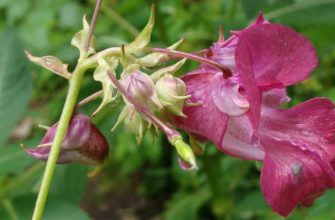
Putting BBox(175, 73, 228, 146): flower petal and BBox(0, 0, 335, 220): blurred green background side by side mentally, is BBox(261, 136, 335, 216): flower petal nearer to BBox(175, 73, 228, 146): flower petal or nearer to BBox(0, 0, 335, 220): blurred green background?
BBox(175, 73, 228, 146): flower petal

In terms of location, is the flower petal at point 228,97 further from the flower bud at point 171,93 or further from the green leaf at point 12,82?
the green leaf at point 12,82

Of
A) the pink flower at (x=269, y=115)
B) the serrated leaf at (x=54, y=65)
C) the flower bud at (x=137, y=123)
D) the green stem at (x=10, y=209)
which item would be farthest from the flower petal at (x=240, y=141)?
the green stem at (x=10, y=209)

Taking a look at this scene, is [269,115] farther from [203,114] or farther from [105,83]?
[105,83]

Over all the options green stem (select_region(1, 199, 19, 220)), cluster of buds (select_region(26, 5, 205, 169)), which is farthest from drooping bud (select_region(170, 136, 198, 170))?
green stem (select_region(1, 199, 19, 220))

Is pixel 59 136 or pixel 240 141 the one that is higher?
pixel 59 136

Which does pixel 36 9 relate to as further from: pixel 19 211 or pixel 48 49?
pixel 19 211

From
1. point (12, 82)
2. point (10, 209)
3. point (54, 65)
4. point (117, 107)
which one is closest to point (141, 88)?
point (54, 65)

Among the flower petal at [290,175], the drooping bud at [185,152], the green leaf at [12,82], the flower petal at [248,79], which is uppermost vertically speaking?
the drooping bud at [185,152]
